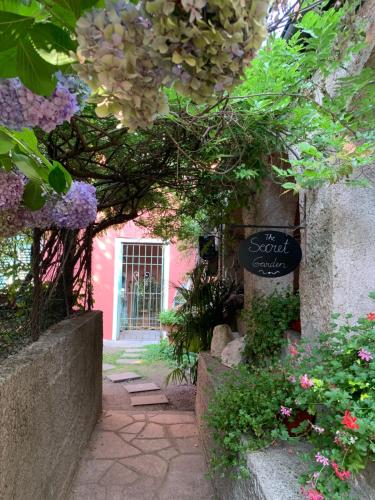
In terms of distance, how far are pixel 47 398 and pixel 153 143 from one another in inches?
75.4

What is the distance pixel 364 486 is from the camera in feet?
4.53

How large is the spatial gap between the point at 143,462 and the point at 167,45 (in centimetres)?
325

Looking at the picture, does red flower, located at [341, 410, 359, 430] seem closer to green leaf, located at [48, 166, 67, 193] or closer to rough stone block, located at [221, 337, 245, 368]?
green leaf, located at [48, 166, 67, 193]

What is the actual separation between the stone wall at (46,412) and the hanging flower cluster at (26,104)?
1.01 metres

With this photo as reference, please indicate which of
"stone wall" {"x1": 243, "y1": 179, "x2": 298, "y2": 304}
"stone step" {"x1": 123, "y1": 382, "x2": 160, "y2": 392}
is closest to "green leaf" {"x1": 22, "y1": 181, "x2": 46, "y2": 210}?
"stone wall" {"x1": 243, "y1": 179, "x2": 298, "y2": 304}

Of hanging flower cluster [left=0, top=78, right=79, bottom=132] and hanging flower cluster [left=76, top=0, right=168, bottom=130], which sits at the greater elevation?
hanging flower cluster [left=0, top=78, right=79, bottom=132]

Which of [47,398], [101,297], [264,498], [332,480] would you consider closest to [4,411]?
[47,398]

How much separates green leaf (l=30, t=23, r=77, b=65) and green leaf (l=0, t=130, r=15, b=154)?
0.95 feet

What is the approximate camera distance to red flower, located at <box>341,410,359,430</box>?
1.22 m

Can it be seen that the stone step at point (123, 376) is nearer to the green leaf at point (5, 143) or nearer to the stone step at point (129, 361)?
the stone step at point (129, 361)

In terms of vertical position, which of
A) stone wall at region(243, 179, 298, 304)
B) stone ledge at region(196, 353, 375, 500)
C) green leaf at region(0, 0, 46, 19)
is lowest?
stone ledge at region(196, 353, 375, 500)

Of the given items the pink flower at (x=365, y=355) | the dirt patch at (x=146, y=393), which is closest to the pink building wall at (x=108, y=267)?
the dirt patch at (x=146, y=393)

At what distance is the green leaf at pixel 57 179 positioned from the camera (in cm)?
110

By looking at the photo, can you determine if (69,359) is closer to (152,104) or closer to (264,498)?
(264,498)
